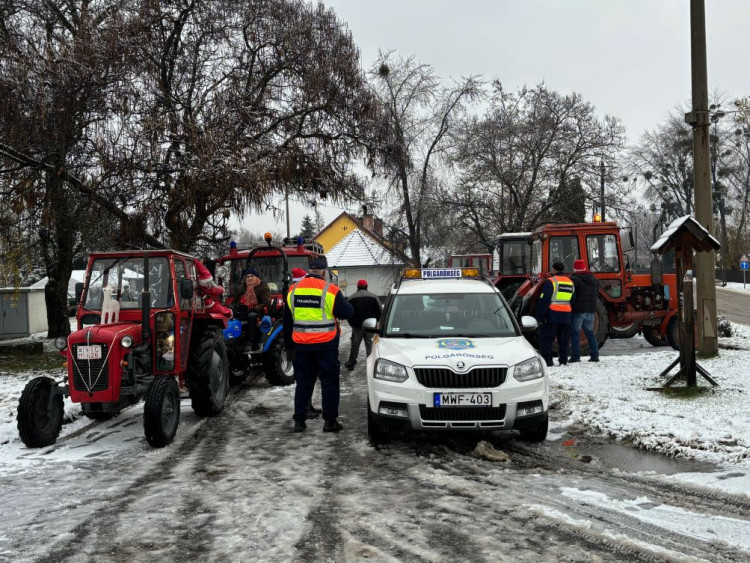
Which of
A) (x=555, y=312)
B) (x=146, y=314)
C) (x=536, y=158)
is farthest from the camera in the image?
(x=536, y=158)

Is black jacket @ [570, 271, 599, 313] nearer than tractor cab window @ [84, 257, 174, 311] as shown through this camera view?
No

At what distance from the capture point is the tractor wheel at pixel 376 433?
652 cm

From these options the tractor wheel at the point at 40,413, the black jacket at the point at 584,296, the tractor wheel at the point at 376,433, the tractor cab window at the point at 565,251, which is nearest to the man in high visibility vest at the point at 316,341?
the tractor wheel at the point at 376,433

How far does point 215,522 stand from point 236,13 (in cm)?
1380

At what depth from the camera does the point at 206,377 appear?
8.01 metres

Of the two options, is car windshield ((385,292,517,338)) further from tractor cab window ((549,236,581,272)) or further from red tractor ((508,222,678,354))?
tractor cab window ((549,236,581,272))

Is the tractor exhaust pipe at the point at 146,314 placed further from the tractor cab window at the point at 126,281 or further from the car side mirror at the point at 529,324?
the car side mirror at the point at 529,324

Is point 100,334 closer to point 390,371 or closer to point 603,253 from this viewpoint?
point 390,371

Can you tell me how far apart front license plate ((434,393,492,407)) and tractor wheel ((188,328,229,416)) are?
3211 millimetres

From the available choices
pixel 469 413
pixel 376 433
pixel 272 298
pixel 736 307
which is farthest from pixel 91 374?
pixel 736 307

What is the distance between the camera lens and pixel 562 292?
1110 centimetres

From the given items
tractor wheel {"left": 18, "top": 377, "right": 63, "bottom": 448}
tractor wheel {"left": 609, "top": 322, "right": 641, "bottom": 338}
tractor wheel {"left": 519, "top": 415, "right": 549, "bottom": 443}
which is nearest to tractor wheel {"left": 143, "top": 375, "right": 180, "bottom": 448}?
tractor wheel {"left": 18, "top": 377, "right": 63, "bottom": 448}

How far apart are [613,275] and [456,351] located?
845 cm

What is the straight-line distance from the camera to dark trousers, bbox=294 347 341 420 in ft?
24.1
